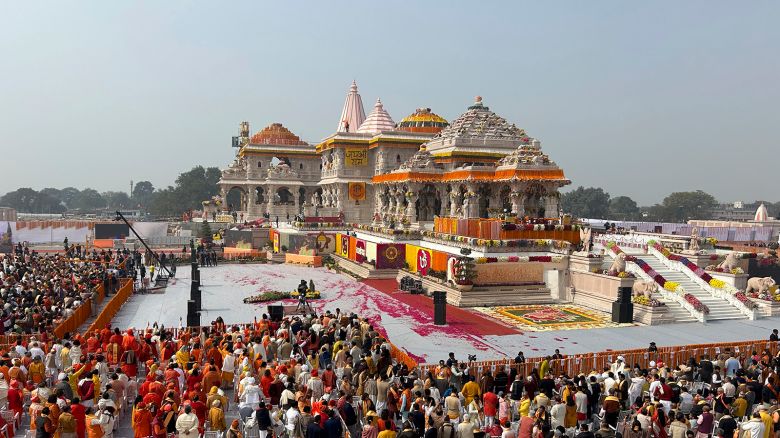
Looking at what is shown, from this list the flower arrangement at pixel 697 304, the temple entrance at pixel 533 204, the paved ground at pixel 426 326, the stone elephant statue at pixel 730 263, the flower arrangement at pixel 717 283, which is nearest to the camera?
the paved ground at pixel 426 326

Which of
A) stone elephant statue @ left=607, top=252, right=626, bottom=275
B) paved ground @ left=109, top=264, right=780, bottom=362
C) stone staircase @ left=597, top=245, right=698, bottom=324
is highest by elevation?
stone elephant statue @ left=607, top=252, right=626, bottom=275

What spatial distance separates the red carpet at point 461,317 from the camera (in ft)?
68.1

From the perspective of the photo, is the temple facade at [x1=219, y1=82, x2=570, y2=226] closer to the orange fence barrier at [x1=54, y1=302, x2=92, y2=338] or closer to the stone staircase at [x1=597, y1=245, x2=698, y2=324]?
the stone staircase at [x1=597, y1=245, x2=698, y2=324]

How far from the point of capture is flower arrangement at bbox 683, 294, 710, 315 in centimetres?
2237

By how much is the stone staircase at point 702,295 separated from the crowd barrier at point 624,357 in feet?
21.6

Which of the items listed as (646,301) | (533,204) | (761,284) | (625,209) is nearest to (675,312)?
(646,301)

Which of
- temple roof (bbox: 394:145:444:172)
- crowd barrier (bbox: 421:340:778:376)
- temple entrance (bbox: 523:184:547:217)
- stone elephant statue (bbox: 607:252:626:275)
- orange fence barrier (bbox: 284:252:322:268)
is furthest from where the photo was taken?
temple roof (bbox: 394:145:444:172)

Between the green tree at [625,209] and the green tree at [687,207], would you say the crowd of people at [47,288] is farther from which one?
the green tree at [625,209]

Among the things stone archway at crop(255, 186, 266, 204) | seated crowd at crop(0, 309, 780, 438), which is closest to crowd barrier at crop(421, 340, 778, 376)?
seated crowd at crop(0, 309, 780, 438)

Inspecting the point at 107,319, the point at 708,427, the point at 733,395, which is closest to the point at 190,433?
the point at 708,427

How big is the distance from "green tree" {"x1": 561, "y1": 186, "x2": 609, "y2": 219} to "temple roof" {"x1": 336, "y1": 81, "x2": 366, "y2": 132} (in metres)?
64.7

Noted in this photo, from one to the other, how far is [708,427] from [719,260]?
2046cm

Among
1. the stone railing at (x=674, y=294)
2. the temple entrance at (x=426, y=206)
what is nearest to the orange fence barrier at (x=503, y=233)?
the stone railing at (x=674, y=294)

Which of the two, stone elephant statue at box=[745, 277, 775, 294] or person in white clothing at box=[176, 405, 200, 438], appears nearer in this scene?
person in white clothing at box=[176, 405, 200, 438]
